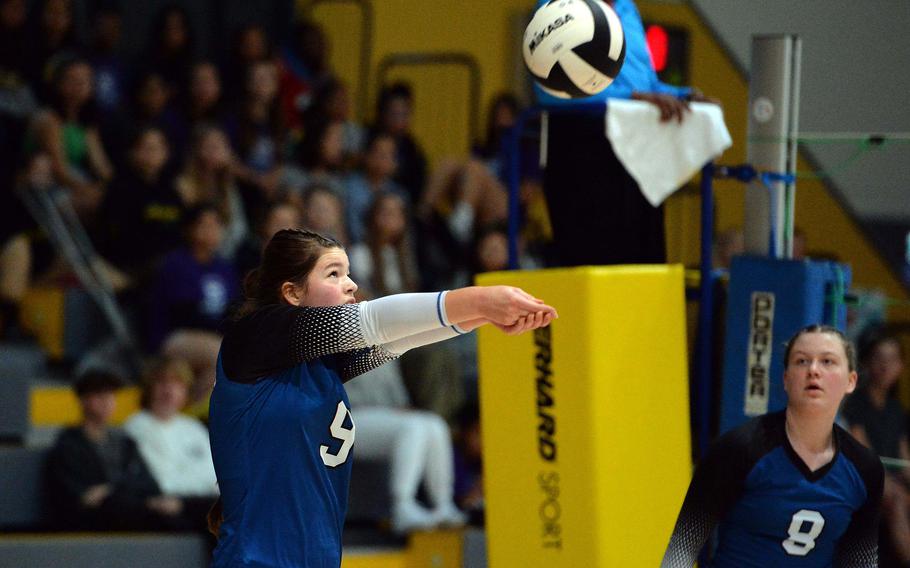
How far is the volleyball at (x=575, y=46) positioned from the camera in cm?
464

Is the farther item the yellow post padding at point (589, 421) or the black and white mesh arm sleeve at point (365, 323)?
the yellow post padding at point (589, 421)

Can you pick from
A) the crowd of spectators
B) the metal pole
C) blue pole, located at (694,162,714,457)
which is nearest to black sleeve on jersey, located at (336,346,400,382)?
blue pole, located at (694,162,714,457)

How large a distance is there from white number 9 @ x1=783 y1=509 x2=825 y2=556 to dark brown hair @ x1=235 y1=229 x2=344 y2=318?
5.30 feet

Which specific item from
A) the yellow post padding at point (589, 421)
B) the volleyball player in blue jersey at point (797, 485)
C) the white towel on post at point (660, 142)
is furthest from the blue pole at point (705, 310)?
the volleyball player in blue jersey at point (797, 485)

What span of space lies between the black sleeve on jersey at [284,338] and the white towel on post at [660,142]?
6.58 feet

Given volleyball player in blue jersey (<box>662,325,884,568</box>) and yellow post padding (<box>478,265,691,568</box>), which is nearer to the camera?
volleyball player in blue jersey (<box>662,325,884,568</box>)

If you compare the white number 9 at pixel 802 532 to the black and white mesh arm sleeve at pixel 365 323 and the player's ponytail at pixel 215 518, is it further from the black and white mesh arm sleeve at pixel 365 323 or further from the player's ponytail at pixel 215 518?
the player's ponytail at pixel 215 518

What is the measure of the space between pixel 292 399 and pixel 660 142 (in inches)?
88.8

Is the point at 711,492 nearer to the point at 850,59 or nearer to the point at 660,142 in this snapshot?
the point at 660,142

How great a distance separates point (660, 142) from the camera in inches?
197

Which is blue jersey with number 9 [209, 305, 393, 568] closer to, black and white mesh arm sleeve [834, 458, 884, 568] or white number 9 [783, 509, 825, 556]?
white number 9 [783, 509, 825, 556]

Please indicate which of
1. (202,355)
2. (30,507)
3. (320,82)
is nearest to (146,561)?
(30,507)

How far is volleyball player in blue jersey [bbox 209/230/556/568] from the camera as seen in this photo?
3076mm

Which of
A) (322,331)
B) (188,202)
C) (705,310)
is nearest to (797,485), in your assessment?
(705,310)
